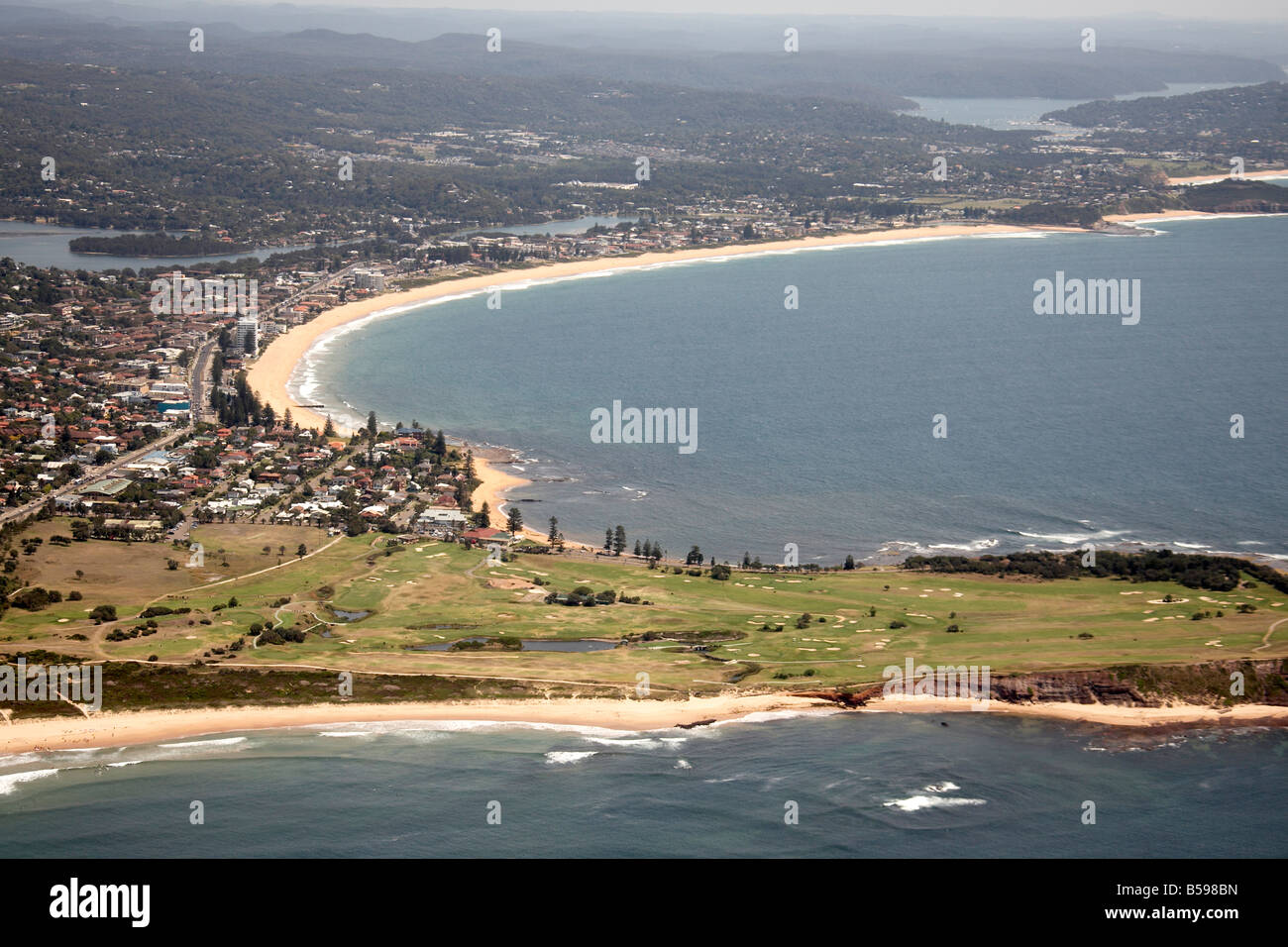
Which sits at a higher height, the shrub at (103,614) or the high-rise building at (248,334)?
the high-rise building at (248,334)

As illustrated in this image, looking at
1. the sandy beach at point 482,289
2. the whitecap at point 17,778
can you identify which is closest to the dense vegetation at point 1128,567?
the sandy beach at point 482,289

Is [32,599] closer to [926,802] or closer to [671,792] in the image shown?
[671,792]

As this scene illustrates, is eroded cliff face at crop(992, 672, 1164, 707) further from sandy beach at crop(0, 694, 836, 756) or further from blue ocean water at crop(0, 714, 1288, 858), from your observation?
sandy beach at crop(0, 694, 836, 756)

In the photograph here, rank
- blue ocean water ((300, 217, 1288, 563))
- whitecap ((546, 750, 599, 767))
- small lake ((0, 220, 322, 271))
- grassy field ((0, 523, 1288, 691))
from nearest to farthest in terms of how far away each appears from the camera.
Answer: whitecap ((546, 750, 599, 767))
grassy field ((0, 523, 1288, 691))
blue ocean water ((300, 217, 1288, 563))
small lake ((0, 220, 322, 271))

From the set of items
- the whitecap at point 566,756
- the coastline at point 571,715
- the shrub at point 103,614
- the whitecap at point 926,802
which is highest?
the shrub at point 103,614

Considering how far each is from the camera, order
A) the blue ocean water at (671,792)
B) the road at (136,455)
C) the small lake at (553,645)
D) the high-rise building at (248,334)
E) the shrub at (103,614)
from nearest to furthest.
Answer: the blue ocean water at (671,792)
the small lake at (553,645)
the shrub at (103,614)
the road at (136,455)
the high-rise building at (248,334)

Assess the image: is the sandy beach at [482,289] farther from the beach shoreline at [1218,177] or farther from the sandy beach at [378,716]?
the beach shoreline at [1218,177]

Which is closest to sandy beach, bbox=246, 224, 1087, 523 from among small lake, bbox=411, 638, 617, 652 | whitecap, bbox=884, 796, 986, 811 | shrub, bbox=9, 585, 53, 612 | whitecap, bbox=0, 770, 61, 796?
small lake, bbox=411, 638, 617, 652
